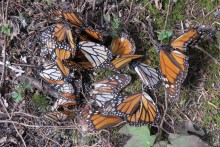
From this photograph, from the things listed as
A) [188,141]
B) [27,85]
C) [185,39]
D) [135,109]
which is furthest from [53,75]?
[188,141]

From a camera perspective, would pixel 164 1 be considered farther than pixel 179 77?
Yes

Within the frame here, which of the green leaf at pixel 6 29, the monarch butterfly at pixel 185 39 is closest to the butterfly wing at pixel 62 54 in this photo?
the green leaf at pixel 6 29

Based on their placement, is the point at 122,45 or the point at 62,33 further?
the point at 122,45

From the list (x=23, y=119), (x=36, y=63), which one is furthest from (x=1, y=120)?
(x=36, y=63)

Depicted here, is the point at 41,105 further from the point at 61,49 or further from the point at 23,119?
the point at 61,49

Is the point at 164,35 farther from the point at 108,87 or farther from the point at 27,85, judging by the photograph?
the point at 27,85

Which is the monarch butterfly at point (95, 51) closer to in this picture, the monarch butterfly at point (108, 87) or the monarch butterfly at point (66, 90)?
the monarch butterfly at point (108, 87)

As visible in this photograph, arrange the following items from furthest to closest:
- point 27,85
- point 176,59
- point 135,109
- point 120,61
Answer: point 27,85 < point 120,61 < point 135,109 < point 176,59

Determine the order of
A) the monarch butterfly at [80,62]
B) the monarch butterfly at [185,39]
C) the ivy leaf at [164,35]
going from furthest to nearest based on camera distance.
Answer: the ivy leaf at [164,35], the monarch butterfly at [80,62], the monarch butterfly at [185,39]
